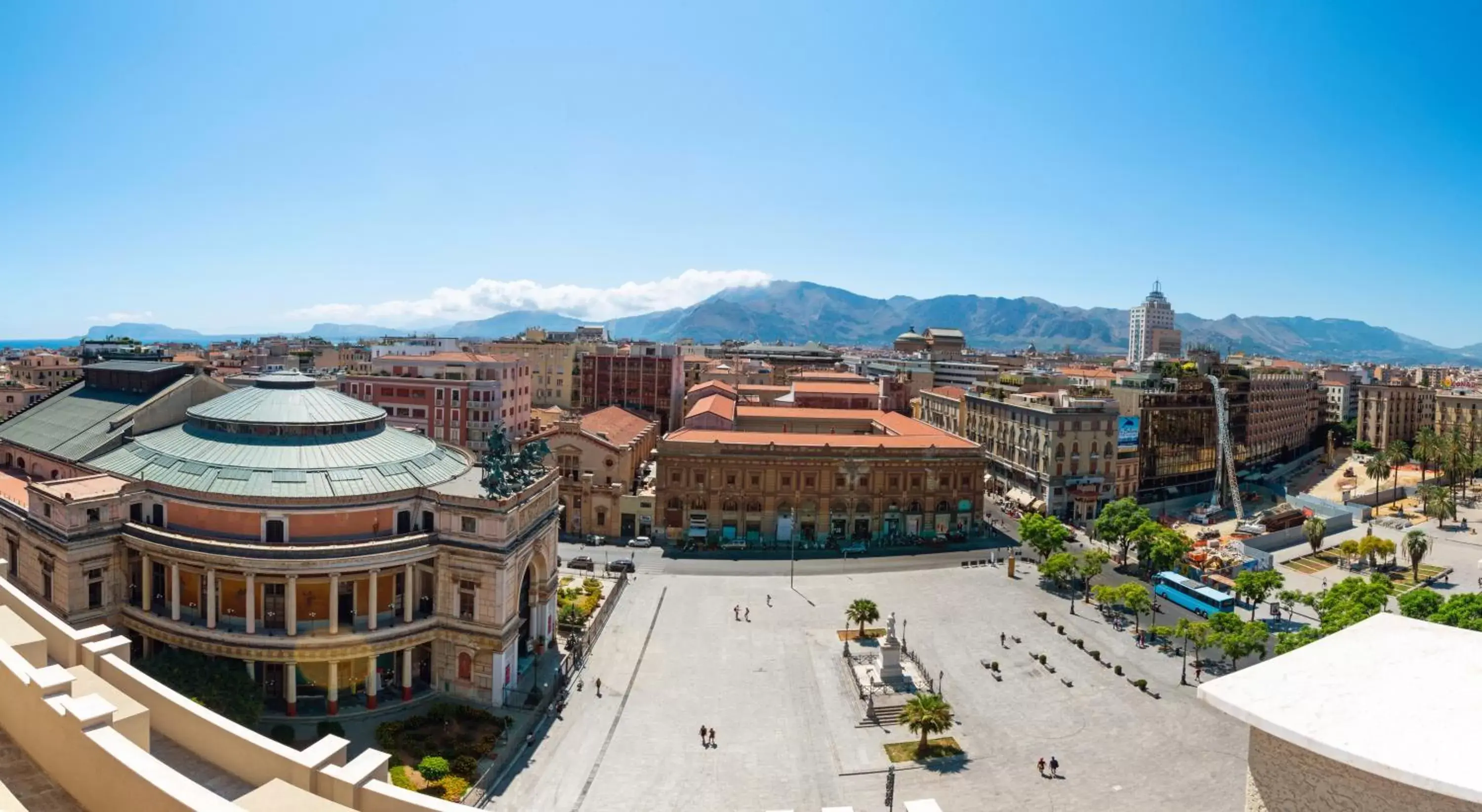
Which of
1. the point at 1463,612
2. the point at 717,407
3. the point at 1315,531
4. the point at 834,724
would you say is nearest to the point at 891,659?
the point at 834,724

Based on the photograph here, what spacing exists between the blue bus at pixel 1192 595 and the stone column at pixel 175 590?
84.4 m

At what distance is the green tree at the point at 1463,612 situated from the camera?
57469 millimetres

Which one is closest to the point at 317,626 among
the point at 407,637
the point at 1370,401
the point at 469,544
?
the point at 407,637

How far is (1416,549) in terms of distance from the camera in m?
88.9

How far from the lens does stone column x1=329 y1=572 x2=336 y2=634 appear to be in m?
51.8

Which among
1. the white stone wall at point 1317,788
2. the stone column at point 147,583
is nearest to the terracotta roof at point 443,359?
the stone column at point 147,583

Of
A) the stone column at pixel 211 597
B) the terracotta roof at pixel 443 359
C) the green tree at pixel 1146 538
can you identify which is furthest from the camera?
the terracotta roof at pixel 443 359

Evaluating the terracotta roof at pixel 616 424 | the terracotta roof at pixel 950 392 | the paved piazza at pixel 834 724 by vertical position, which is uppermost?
the terracotta roof at pixel 950 392

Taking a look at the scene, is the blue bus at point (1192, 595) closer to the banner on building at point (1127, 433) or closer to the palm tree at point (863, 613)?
the palm tree at point (863, 613)

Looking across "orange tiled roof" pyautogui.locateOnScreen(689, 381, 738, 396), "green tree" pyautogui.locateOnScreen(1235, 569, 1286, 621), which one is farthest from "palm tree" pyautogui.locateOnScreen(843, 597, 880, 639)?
"orange tiled roof" pyautogui.locateOnScreen(689, 381, 738, 396)

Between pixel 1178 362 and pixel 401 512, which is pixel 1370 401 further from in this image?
pixel 401 512

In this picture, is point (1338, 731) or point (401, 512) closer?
point (1338, 731)

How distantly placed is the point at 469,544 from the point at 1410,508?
468 ft

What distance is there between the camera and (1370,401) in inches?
7293
